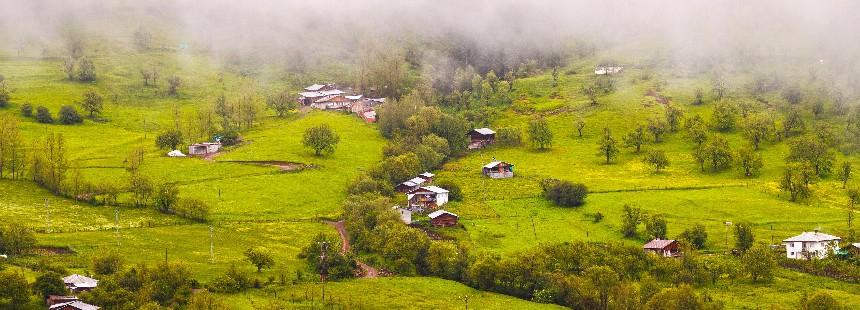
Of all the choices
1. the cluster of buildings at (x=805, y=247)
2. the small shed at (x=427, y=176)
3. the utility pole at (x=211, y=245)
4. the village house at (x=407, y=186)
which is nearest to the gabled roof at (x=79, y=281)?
the utility pole at (x=211, y=245)

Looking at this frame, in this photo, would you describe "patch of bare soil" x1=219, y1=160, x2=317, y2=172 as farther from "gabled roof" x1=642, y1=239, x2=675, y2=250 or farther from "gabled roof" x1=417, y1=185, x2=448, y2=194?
"gabled roof" x1=642, y1=239, x2=675, y2=250

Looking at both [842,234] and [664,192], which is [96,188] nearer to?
[664,192]

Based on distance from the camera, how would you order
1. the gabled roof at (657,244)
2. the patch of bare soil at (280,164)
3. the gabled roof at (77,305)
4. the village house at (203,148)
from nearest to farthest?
the gabled roof at (77,305) → the gabled roof at (657,244) → the patch of bare soil at (280,164) → the village house at (203,148)

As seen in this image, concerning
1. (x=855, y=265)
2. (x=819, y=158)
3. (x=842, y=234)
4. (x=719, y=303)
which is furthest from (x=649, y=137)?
(x=719, y=303)

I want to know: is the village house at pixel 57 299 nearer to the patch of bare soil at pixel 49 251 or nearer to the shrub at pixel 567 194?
the patch of bare soil at pixel 49 251

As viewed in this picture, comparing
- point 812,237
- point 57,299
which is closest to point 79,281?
point 57,299

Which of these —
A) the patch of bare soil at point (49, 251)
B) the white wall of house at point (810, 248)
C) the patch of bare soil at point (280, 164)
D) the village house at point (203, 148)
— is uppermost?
the village house at point (203, 148)
